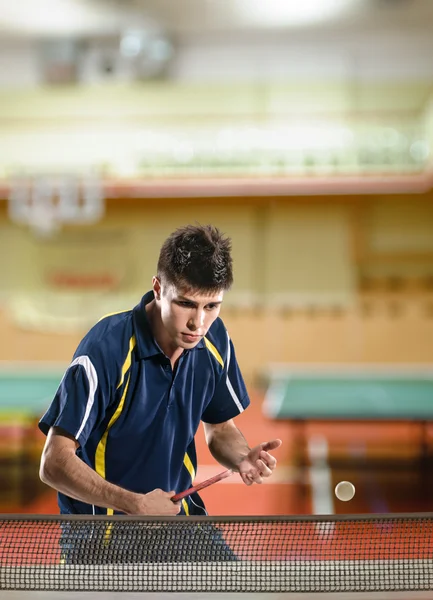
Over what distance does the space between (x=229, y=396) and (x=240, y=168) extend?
8905 mm

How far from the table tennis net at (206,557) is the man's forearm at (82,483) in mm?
83

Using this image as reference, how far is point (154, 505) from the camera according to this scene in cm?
150

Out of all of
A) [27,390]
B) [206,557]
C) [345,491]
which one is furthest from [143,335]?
[27,390]

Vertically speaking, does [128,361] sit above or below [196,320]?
below

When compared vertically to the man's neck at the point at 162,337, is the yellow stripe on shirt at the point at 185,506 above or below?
below

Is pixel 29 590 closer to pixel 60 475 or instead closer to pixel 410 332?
pixel 60 475

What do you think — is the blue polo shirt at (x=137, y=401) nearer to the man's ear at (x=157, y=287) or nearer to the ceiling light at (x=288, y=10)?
the man's ear at (x=157, y=287)

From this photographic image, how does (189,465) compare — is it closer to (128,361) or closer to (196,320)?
(128,361)

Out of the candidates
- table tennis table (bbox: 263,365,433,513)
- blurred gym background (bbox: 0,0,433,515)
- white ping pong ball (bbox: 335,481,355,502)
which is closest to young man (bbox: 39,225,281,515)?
white ping pong ball (bbox: 335,481,355,502)

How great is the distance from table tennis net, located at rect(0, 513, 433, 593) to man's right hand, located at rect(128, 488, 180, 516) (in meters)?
0.06

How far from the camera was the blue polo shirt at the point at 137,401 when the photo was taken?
5.07 feet

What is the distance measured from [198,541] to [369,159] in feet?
31.6

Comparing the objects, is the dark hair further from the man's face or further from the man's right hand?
the man's right hand

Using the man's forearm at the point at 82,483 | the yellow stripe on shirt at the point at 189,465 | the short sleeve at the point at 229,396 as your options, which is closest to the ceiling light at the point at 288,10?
the short sleeve at the point at 229,396
